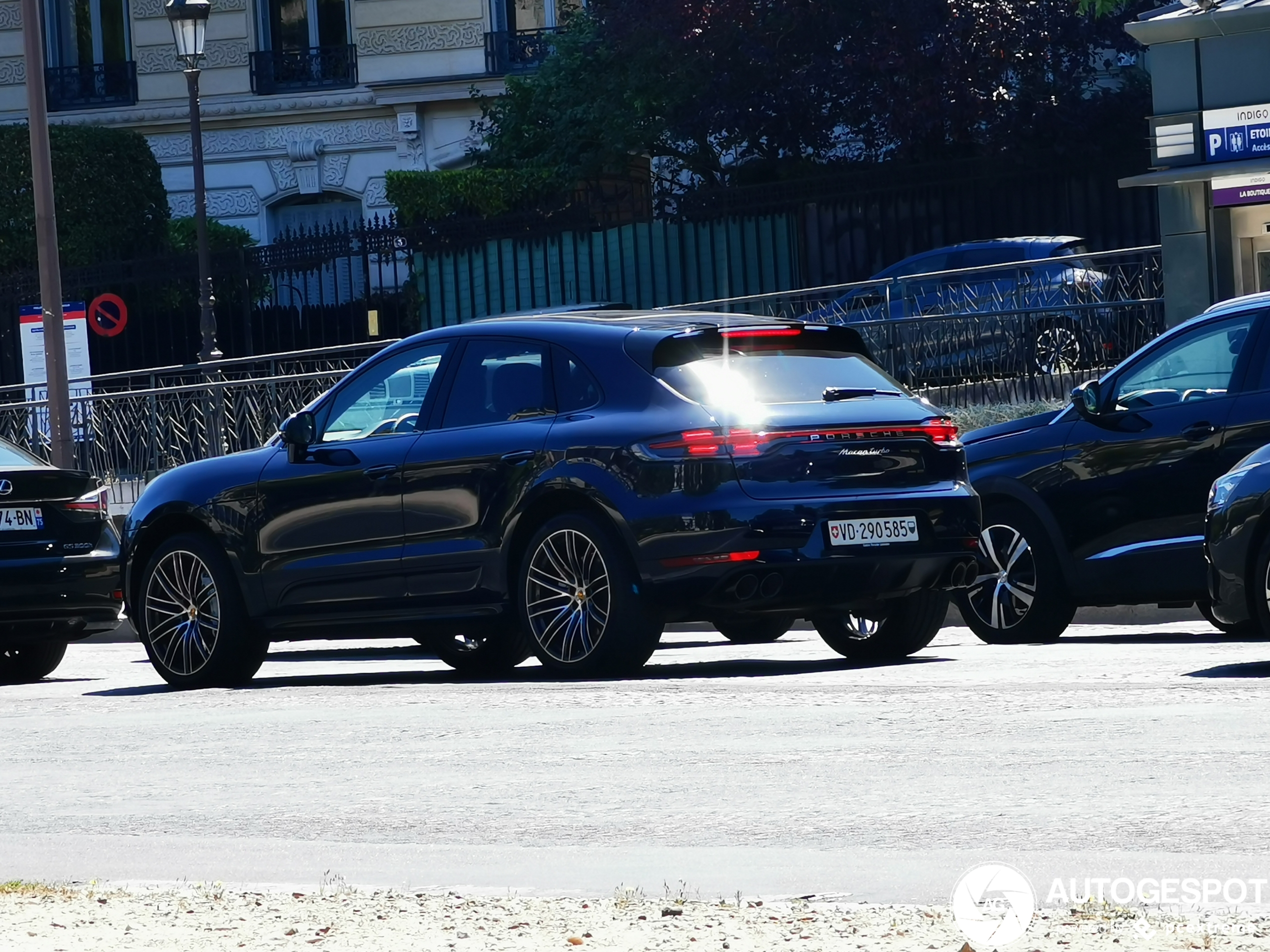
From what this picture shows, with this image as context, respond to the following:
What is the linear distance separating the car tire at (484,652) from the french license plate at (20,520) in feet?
8.38

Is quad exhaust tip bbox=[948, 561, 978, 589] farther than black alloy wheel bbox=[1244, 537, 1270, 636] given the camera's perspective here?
Yes

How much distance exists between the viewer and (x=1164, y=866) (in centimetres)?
590

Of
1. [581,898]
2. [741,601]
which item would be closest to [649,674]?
[741,601]

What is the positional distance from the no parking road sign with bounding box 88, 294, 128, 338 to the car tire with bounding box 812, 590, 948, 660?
1944 centimetres

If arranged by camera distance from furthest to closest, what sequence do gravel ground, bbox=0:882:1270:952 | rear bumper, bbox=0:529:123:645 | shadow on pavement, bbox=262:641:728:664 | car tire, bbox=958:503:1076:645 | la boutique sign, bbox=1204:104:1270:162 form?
la boutique sign, bbox=1204:104:1270:162 → shadow on pavement, bbox=262:641:728:664 → rear bumper, bbox=0:529:123:645 → car tire, bbox=958:503:1076:645 → gravel ground, bbox=0:882:1270:952

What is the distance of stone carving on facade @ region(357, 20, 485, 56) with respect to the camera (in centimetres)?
3684

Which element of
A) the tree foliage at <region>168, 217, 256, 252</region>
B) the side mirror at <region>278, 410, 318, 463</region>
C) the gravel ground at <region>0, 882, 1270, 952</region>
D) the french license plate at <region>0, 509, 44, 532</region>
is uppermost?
the tree foliage at <region>168, 217, 256, 252</region>

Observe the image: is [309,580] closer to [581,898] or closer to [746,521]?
[746,521]

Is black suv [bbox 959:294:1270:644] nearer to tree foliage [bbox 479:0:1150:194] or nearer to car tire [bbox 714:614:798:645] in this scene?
car tire [bbox 714:614:798:645]

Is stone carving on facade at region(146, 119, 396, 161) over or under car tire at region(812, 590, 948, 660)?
A: over

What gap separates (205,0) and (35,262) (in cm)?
811

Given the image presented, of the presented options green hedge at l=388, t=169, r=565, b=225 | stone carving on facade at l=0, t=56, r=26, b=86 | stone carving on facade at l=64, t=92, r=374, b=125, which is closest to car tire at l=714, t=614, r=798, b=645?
green hedge at l=388, t=169, r=565, b=225

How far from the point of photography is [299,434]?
1145 cm

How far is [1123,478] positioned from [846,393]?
6.55ft
